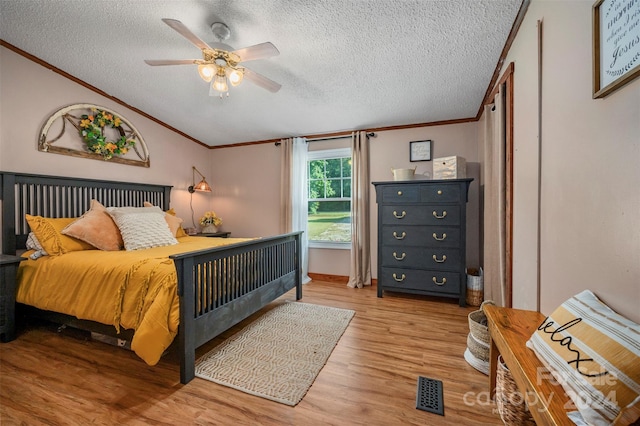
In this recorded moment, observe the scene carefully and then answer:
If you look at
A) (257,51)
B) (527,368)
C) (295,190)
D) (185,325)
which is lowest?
(185,325)

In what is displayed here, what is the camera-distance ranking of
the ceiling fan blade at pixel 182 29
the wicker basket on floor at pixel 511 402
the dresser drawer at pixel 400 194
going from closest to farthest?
the wicker basket on floor at pixel 511 402
the ceiling fan blade at pixel 182 29
the dresser drawer at pixel 400 194

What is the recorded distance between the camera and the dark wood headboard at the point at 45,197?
2424 millimetres

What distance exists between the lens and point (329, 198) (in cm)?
405

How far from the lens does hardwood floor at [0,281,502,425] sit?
1365 mm

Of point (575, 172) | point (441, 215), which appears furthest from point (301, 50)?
point (441, 215)

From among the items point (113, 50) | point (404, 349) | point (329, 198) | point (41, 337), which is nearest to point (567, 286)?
point (404, 349)

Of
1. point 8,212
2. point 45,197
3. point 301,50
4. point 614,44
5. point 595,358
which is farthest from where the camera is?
point 45,197

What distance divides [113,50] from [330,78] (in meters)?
2.08

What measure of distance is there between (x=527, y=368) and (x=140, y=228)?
305 cm

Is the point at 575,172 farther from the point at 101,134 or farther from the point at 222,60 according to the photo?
the point at 101,134

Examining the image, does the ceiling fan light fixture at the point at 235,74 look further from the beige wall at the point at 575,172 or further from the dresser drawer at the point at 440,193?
the dresser drawer at the point at 440,193

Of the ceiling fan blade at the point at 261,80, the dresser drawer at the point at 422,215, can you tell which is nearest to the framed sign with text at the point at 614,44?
the ceiling fan blade at the point at 261,80

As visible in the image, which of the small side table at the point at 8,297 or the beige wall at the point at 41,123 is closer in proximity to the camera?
the small side table at the point at 8,297

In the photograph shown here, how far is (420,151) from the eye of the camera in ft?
11.4
